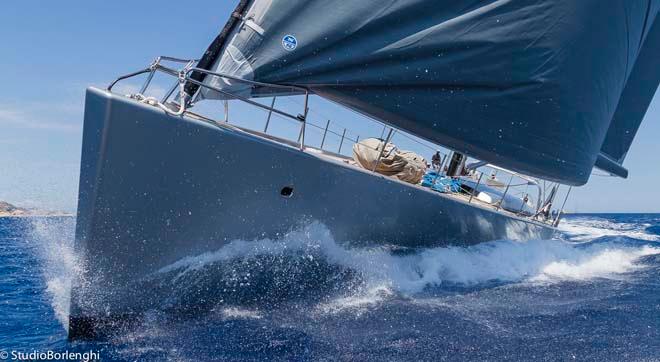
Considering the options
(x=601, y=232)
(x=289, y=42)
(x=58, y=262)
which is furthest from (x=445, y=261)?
(x=601, y=232)

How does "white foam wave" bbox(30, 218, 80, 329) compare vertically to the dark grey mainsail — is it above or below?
below

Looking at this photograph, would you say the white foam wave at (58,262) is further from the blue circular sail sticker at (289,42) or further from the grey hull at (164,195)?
the blue circular sail sticker at (289,42)

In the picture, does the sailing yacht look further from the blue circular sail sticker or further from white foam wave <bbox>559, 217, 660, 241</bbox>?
white foam wave <bbox>559, 217, 660, 241</bbox>

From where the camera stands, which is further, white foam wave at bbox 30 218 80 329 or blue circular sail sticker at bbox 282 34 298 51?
blue circular sail sticker at bbox 282 34 298 51

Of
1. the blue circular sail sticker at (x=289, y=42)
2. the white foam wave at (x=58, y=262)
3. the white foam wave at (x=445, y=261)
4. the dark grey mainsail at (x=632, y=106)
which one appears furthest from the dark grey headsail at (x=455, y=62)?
the dark grey mainsail at (x=632, y=106)

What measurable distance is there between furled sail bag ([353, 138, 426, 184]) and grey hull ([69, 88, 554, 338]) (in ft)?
2.42

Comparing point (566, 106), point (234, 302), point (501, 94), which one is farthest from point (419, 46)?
point (234, 302)

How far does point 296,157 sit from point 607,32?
399 centimetres

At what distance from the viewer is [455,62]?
4844 mm

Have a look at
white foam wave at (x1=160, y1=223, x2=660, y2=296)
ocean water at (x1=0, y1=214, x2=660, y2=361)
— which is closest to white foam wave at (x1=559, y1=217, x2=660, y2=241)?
white foam wave at (x1=160, y1=223, x2=660, y2=296)

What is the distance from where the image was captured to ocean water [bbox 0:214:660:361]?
319 cm

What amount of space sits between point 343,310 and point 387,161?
6.18 feet

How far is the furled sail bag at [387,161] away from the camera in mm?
5410

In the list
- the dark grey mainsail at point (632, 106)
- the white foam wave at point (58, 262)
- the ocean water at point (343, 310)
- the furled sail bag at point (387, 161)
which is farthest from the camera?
the dark grey mainsail at point (632, 106)
